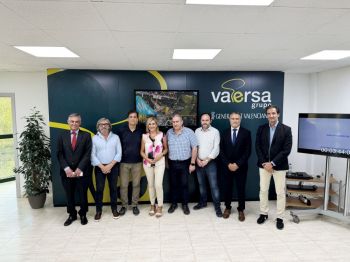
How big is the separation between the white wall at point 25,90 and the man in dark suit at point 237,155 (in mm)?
4126

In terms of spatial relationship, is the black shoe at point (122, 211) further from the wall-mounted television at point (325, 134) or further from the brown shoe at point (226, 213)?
the wall-mounted television at point (325, 134)

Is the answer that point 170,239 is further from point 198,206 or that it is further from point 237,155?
point 237,155

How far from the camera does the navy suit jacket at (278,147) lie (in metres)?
3.97

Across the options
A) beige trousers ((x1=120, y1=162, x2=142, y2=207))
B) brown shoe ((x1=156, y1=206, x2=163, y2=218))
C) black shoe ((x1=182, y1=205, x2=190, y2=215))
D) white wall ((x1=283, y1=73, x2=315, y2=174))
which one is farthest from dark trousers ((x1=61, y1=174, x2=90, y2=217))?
white wall ((x1=283, y1=73, x2=315, y2=174))

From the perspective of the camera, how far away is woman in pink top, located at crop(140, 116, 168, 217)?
457 centimetres

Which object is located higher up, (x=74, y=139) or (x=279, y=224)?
(x=74, y=139)

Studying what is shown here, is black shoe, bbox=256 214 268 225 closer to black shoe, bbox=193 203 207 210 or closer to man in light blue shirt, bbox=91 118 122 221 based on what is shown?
black shoe, bbox=193 203 207 210

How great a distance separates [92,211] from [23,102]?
3.02 metres

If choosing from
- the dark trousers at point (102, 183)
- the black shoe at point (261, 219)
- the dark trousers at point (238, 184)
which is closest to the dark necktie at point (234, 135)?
the dark trousers at point (238, 184)

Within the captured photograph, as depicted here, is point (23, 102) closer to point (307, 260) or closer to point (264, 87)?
point (264, 87)

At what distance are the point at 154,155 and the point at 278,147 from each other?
2147 millimetres

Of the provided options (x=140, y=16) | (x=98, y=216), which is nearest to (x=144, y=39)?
(x=140, y=16)

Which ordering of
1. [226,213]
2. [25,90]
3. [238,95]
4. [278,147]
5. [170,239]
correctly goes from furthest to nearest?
[25,90]
[238,95]
[226,213]
[278,147]
[170,239]

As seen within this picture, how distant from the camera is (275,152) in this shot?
159 inches
